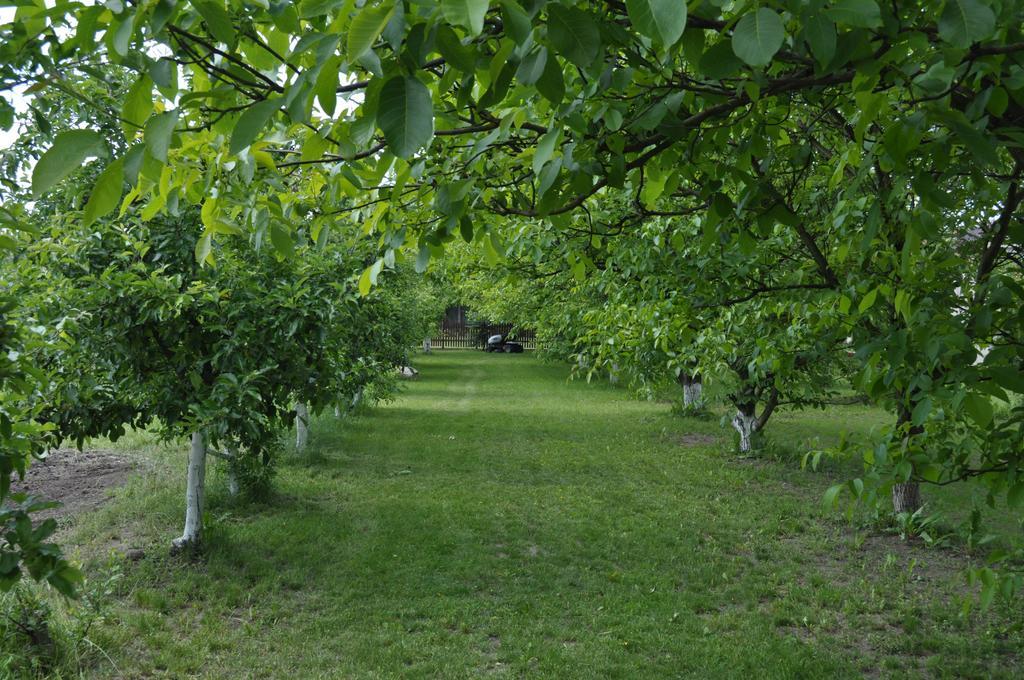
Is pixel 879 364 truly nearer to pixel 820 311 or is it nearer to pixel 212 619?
pixel 820 311

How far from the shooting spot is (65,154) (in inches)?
44.7

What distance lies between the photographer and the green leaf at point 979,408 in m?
2.22

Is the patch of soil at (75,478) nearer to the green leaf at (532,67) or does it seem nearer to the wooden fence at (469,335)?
the green leaf at (532,67)

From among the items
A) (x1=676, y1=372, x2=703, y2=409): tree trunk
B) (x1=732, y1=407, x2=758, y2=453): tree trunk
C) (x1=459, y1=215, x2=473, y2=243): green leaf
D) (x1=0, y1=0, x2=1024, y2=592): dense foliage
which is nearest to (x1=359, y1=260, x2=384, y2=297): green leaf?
(x1=0, y1=0, x2=1024, y2=592): dense foliage

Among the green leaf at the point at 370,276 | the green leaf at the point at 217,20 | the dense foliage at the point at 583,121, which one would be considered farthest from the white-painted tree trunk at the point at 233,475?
the green leaf at the point at 217,20

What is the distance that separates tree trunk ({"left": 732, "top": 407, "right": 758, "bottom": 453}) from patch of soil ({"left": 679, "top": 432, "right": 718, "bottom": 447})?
3.46 ft

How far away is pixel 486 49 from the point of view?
68.2 inches

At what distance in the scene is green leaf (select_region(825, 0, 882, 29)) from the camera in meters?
1.32

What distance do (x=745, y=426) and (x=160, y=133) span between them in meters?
10.8

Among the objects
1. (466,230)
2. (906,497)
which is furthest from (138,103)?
(906,497)

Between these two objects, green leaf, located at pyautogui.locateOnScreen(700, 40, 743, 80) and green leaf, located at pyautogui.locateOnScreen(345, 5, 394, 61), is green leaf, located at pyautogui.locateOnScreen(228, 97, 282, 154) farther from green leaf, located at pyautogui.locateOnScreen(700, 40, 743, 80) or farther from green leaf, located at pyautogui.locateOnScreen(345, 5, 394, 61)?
green leaf, located at pyautogui.locateOnScreen(700, 40, 743, 80)

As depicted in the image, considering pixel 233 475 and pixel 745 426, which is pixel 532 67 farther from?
pixel 745 426

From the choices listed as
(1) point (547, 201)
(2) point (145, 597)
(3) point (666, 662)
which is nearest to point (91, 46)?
(1) point (547, 201)

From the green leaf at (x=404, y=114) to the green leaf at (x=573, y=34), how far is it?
0.24 metres
